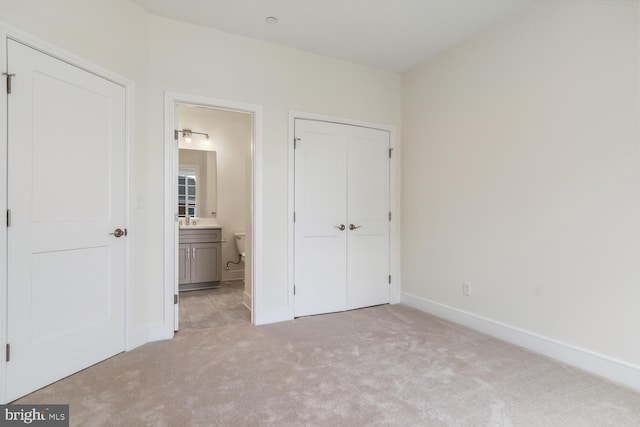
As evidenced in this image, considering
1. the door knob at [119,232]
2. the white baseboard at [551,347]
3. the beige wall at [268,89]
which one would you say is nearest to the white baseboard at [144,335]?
the beige wall at [268,89]

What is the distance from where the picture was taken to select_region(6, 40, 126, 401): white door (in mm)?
1922

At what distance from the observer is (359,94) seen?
3775mm

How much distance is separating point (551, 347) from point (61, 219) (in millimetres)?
3618

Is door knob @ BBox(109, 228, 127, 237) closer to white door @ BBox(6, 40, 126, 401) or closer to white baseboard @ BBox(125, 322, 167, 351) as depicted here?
white door @ BBox(6, 40, 126, 401)

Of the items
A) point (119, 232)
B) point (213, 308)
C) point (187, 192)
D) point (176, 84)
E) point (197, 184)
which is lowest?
point (213, 308)

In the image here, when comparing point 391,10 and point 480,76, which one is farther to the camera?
point 480,76

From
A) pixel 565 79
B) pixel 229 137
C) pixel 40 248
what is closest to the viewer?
pixel 40 248

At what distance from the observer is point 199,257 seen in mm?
4684

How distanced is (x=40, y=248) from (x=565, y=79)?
12.4 ft

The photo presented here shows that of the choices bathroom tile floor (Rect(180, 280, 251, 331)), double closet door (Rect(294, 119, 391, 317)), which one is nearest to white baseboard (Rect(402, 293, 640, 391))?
double closet door (Rect(294, 119, 391, 317))

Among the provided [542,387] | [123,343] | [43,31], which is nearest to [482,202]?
[542,387]

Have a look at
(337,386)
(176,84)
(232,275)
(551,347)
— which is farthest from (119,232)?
(551,347)

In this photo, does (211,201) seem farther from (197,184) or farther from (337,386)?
(337,386)

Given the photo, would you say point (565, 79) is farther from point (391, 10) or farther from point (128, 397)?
point (128, 397)
